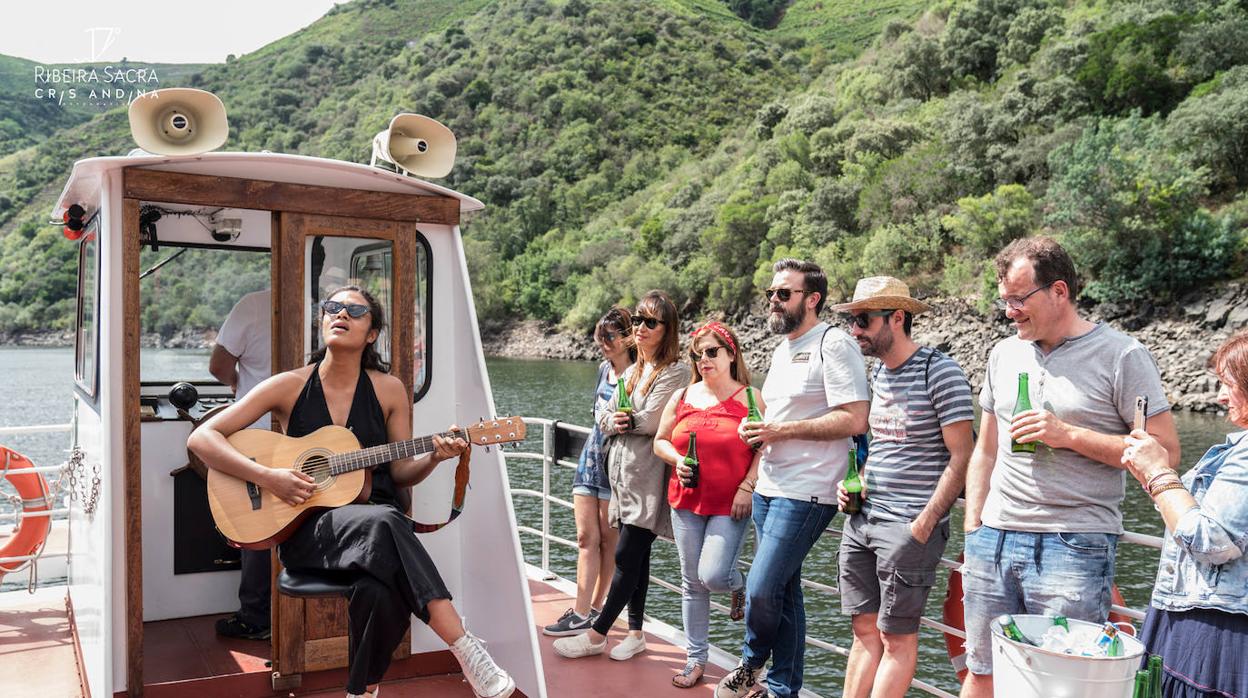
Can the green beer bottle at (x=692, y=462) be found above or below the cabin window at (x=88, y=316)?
below

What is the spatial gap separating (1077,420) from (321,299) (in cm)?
300

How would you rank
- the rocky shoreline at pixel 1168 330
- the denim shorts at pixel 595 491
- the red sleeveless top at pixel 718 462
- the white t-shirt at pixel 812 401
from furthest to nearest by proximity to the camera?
the rocky shoreline at pixel 1168 330 < the denim shorts at pixel 595 491 < the red sleeveless top at pixel 718 462 < the white t-shirt at pixel 812 401

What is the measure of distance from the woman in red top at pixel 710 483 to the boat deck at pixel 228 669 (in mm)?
329

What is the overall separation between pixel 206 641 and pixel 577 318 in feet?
222

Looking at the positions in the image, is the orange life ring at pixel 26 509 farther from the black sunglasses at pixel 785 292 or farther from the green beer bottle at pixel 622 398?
the black sunglasses at pixel 785 292

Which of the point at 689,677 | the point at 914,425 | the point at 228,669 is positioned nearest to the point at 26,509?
the point at 228,669

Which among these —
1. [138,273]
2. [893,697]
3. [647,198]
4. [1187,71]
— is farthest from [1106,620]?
[647,198]

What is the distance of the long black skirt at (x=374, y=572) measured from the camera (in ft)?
10.7

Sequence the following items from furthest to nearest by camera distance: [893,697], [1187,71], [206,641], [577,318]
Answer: [577,318]
[1187,71]
[206,641]
[893,697]

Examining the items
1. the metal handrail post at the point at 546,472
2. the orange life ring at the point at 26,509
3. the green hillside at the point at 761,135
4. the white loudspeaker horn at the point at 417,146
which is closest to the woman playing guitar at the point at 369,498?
the white loudspeaker horn at the point at 417,146

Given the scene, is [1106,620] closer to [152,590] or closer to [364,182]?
[364,182]

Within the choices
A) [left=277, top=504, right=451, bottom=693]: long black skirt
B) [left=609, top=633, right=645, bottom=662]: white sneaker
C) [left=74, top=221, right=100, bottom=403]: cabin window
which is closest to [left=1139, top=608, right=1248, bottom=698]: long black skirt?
[left=277, top=504, right=451, bottom=693]: long black skirt

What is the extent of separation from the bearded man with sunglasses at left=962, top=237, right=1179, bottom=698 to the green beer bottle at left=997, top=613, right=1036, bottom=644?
0.95 feet

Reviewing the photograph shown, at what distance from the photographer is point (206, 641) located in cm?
471
